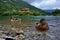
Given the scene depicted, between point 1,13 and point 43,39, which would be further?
point 1,13

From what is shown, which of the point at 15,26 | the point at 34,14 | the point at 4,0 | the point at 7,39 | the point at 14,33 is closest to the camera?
the point at 7,39

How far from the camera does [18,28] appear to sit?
9.49 meters

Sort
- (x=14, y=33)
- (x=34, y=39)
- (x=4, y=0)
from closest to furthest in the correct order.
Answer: (x=34, y=39) < (x=14, y=33) < (x=4, y=0)

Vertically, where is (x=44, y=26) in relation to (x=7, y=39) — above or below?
above

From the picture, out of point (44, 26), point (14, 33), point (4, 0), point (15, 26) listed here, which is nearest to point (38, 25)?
point (44, 26)

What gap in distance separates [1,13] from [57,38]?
27541 mm

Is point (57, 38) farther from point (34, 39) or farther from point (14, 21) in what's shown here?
point (14, 21)

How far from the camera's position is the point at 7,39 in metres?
7.00

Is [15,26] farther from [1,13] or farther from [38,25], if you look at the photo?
[1,13]

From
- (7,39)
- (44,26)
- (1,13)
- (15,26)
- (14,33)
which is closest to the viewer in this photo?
(44,26)

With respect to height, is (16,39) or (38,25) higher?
(38,25)

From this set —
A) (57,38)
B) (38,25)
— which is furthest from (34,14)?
(38,25)

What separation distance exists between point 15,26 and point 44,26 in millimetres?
4693

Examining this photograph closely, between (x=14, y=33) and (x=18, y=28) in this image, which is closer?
(x=14, y=33)
